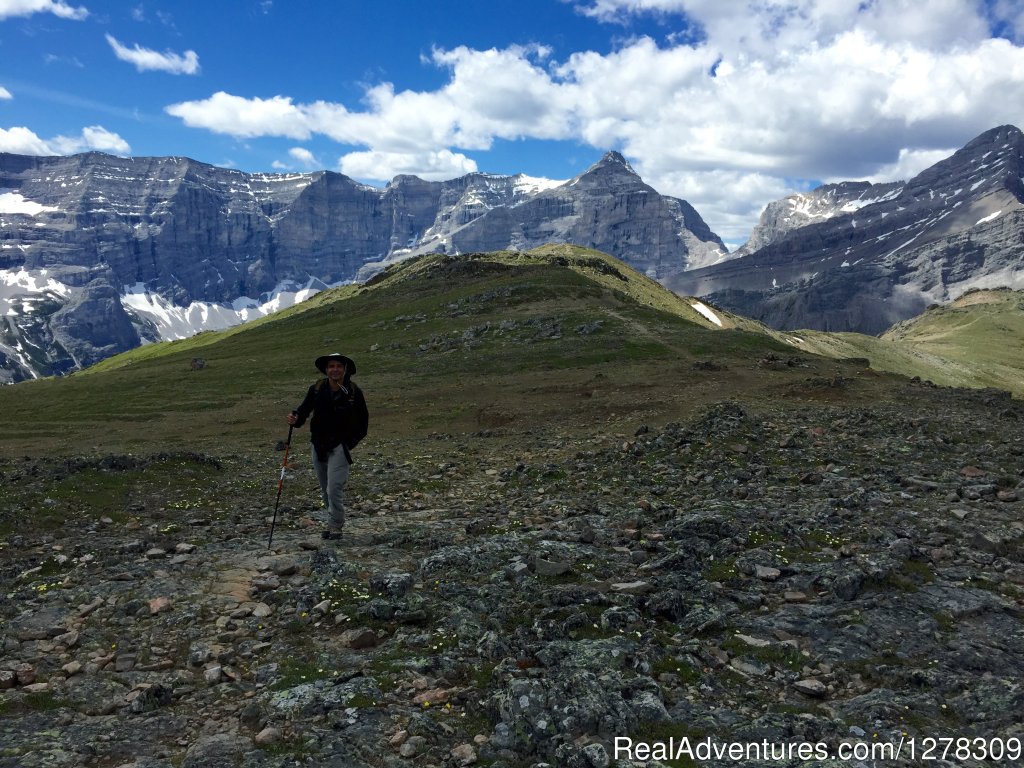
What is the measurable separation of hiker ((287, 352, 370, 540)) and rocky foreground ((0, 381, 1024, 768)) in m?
0.95

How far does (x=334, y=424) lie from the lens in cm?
1488

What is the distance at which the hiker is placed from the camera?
14.9 metres

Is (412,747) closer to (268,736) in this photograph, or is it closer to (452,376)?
(268,736)

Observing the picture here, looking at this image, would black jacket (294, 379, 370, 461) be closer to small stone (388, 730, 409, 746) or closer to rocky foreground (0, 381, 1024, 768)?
rocky foreground (0, 381, 1024, 768)

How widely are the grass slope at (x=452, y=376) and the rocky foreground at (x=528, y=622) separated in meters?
17.3

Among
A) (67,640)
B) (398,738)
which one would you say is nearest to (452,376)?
(67,640)

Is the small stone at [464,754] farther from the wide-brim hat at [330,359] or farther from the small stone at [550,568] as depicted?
the wide-brim hat at [330,359]

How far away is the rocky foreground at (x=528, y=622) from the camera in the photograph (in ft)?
25.0

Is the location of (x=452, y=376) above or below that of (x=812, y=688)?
above

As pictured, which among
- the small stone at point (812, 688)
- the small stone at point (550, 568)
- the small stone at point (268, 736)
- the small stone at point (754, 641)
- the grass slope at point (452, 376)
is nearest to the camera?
the small stone at point (268, 736)

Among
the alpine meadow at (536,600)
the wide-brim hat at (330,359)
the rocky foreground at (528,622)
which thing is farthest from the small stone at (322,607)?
the wide-brim hat at (330,359)

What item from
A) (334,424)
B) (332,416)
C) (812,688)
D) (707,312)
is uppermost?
(707,312)

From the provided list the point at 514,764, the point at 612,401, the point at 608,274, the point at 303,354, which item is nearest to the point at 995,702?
the point at 514,764

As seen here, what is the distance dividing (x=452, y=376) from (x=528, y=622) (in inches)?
2141
